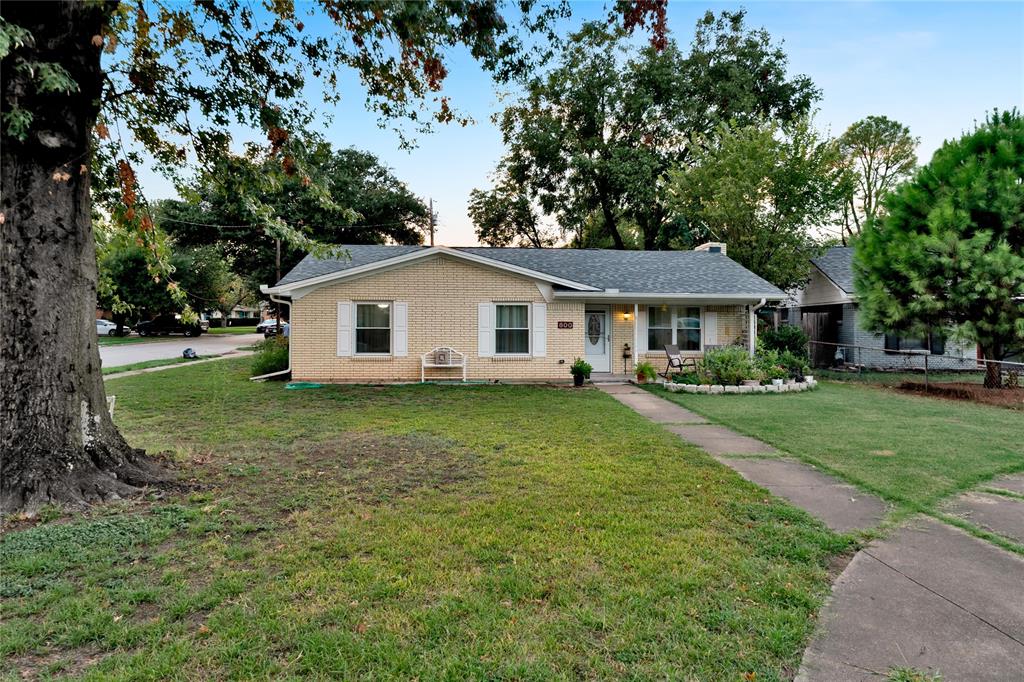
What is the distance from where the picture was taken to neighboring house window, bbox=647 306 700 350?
48.2ft

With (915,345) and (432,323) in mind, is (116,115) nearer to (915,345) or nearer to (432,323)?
(432,323)

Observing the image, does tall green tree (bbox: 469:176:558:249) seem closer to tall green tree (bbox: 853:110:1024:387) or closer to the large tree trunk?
tall green tree (bbox: 853:110:1024:387)

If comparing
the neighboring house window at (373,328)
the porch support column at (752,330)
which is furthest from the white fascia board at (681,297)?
the neighboring house window at (373,328)

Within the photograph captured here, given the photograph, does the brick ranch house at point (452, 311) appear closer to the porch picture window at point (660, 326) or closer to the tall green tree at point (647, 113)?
the porch picture window at point (660, 326)

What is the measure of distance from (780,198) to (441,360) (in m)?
15.1

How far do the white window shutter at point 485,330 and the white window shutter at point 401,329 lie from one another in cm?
184

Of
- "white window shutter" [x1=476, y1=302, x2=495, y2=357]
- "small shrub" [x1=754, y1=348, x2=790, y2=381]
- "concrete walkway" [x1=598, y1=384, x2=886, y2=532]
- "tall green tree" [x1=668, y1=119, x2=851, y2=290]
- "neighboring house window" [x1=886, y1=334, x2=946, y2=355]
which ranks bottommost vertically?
"concrete walkway" [x1=598, y1=384, x2=886, y2=532]

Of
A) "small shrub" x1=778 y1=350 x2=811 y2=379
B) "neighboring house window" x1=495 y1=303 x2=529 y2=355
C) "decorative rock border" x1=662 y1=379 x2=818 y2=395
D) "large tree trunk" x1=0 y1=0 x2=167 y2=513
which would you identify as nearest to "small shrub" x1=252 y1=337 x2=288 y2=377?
"neighboring house window" x1=495 y1=303 x2=529 y2=355

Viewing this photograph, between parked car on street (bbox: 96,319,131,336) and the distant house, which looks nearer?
the distant house

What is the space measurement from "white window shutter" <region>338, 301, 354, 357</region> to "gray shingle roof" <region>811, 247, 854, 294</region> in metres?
16.6

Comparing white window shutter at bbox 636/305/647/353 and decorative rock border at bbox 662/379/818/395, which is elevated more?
white window shutter at bbox 636/305/647/353

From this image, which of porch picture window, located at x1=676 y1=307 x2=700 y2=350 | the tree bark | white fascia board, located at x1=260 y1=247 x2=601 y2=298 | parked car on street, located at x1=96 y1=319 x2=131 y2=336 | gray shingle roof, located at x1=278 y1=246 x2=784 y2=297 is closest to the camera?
the tree bark

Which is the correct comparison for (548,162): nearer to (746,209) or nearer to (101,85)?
(746,209)

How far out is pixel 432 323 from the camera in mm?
13203
